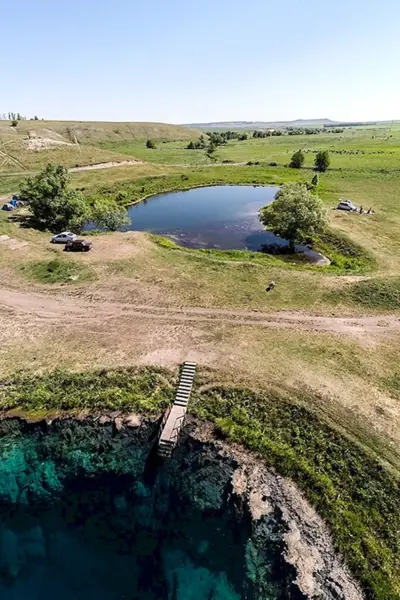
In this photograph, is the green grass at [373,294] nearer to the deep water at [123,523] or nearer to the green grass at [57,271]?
the deep water at [123,523]

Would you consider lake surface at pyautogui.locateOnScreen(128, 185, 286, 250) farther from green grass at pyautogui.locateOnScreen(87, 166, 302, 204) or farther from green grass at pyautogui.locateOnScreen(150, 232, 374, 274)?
green grass at pyautogui.locateOnScreen(150, 232, 374, 274)

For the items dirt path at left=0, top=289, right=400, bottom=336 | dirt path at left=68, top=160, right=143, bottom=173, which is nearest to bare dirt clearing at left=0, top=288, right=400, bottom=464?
dirt path at left=0, top=289, right=400, bottom=336

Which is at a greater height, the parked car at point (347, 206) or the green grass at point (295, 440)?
the parked car at point (347, 206)

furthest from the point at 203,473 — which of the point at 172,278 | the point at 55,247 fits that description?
the point at 55,247

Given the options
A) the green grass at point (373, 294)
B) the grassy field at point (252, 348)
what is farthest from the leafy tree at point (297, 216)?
the green grass at point (373, 294)

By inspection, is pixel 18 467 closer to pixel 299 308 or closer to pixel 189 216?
pixel 299 308

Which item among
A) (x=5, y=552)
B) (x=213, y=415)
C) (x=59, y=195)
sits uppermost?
(x=59, y=195)

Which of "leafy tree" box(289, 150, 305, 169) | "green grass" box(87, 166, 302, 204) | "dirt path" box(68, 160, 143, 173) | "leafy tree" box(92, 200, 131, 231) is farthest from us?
"leafy tree" box(289, 150, 305, 169)
